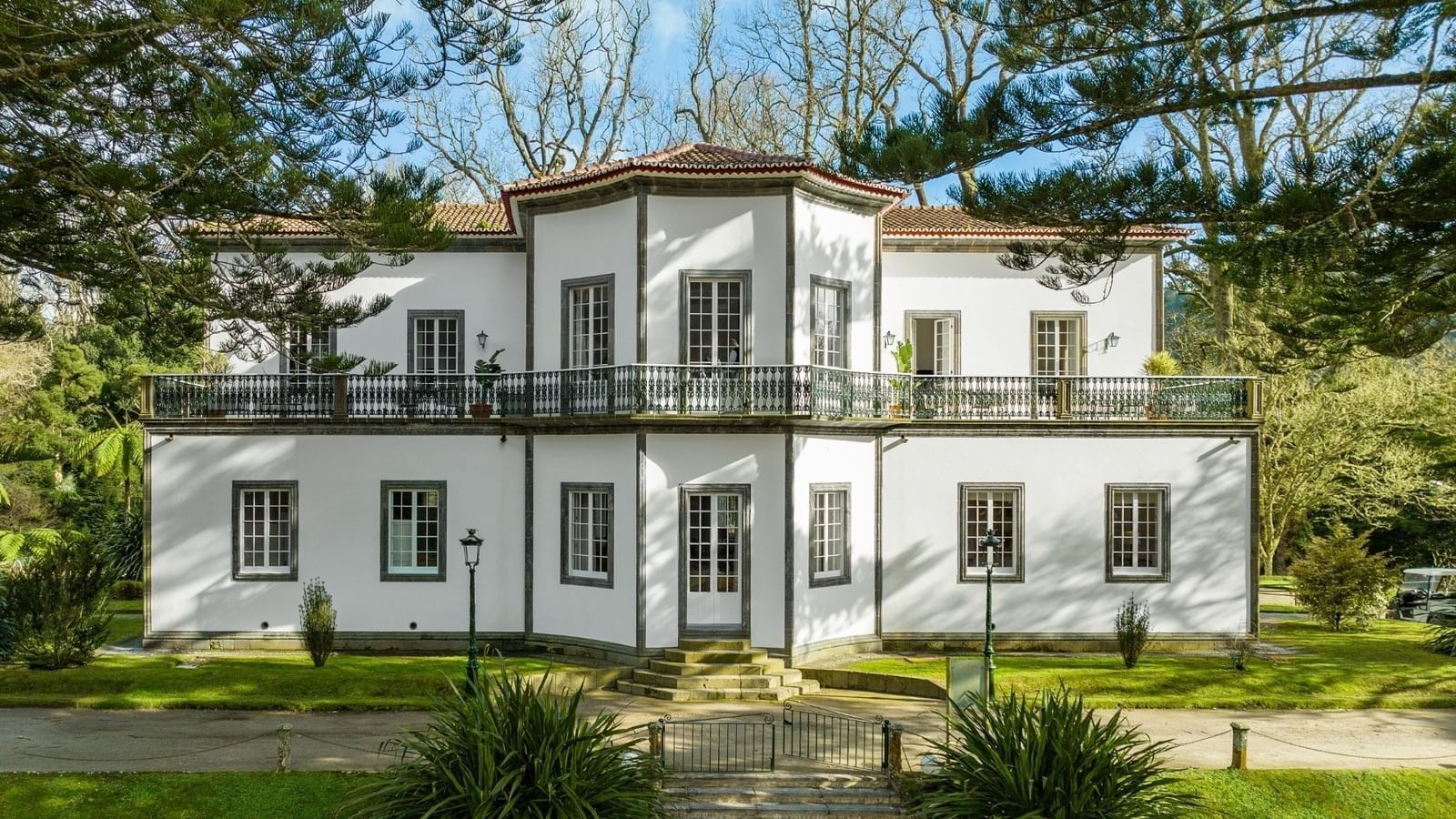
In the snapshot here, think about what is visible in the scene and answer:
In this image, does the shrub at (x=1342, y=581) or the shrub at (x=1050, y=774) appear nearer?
the shrub at (x=1050, y=774)

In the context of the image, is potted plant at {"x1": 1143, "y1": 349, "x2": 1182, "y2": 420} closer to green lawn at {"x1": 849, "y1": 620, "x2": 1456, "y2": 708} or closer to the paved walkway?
green lawn at {"x1": 849, "y1": 620, "x2": 1456, "y2": 708}

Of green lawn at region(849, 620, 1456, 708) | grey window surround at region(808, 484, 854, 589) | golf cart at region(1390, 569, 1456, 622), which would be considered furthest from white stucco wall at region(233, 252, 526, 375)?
golf cart at region(1390, 569, 1456, 622)

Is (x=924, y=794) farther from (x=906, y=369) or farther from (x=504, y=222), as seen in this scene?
(x=504, y=222)

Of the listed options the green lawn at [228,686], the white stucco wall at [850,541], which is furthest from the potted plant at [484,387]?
the white stucco wall at [850,541]

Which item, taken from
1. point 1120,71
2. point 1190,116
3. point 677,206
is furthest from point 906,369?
point 1190,116

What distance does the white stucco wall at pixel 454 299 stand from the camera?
2064 cm

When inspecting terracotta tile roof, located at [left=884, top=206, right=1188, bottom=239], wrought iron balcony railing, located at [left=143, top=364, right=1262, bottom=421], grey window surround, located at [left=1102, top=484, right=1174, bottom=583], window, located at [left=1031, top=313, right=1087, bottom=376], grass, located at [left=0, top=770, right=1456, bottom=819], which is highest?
terracotta tile roof, located at [left=884, top=206, right=1188, bottom=239]

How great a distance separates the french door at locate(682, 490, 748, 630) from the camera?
58.7 ft

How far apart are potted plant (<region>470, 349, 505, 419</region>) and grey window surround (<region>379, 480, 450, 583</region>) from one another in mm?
1418

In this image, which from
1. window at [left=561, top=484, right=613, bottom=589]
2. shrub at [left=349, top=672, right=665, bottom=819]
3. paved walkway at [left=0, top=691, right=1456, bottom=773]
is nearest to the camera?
shrub at [left=349, top=672, right=665, bottom=819]

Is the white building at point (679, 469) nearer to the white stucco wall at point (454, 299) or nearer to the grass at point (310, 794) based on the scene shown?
the white stucco wall at point (454, 299)

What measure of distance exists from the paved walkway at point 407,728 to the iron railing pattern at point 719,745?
72 cm

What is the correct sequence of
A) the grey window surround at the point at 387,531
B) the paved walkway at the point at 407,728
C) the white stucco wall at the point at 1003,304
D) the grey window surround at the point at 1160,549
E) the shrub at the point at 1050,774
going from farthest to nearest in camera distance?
the white stucco wall at the point at 1003,304 < the grey window surround at the point at 1160,549 < the grey window surround at the point at 387,531 < the paved walkway at the point at 407,728 < the shrub at the point at 1050,774

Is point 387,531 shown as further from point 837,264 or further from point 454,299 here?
point 837,264
